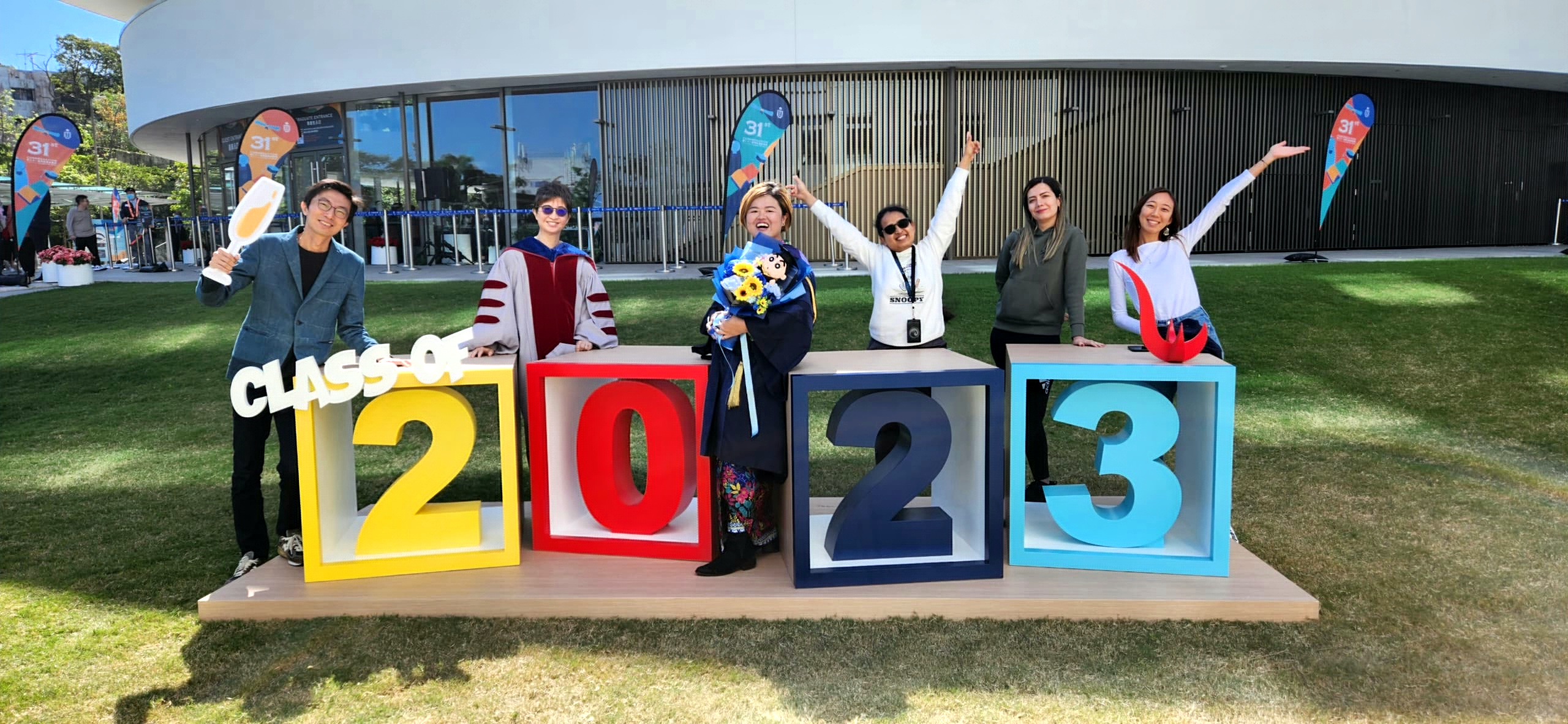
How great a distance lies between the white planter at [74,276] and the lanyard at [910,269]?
47.6 ft

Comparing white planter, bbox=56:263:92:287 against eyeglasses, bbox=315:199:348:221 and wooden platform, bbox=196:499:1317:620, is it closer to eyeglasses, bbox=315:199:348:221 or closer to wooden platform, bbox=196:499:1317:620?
eyeglasses, bbox=315:199:348:221

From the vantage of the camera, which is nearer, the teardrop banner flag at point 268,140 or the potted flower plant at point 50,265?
the teardrop banner flag at point 268,140

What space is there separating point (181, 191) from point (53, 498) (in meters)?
28.1

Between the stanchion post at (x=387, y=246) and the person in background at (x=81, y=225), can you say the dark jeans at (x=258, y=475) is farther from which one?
the person in background at (x=81, y=225)

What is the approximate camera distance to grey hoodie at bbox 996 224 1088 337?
14.0 ft

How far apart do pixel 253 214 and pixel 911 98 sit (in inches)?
487

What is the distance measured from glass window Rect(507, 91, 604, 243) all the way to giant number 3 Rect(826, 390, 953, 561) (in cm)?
1233

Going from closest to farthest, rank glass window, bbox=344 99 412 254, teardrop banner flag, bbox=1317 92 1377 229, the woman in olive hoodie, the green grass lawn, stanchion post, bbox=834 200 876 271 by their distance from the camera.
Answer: the green grass lawn
the woman in olive hoodie
teardrop banner flag, bbox=1317 92 1377 229
stanchion post, bbox=834 200 876 271
glass window, bbox=344 99 412 254

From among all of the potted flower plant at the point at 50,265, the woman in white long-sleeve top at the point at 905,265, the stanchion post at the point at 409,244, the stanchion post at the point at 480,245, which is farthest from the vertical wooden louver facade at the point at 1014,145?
the woman in white long-sleeve top at the point at 905,265

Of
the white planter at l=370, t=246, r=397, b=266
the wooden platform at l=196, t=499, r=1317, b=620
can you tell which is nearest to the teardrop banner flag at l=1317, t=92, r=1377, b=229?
the wooden platform at l=196, t=499, r=1317, b=620

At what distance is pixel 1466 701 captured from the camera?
2736mm

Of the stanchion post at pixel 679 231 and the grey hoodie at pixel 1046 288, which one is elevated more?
the stanchion post at pixel 679 231

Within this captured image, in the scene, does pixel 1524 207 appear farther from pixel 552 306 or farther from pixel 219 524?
pixel 219 524

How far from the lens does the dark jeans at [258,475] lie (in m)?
3.73
